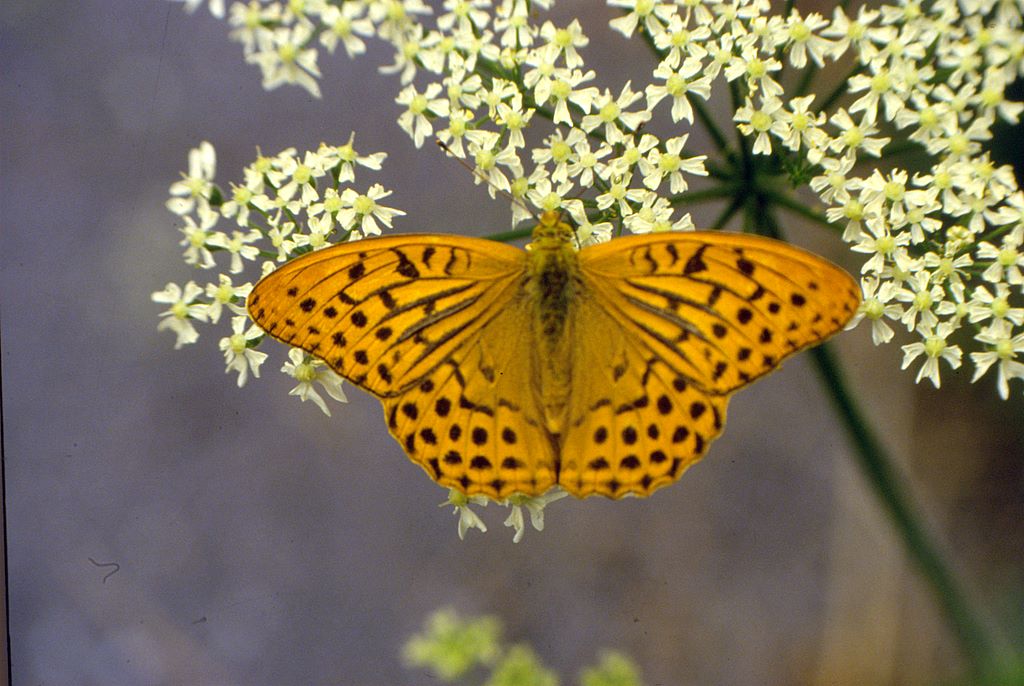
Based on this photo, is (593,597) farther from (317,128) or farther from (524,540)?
(317,128)

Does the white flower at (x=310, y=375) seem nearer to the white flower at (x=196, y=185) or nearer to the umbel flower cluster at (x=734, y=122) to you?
the umbel flower cluster at (x=734, y=122)

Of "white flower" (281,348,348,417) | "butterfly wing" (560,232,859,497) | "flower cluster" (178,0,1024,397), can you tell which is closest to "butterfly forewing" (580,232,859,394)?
"butterfly wing" (560,232,859,497)

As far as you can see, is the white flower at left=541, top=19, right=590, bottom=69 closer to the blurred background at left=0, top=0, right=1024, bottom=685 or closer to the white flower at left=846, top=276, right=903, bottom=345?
the white flower at left=846, top=276, right=903, bottom=345

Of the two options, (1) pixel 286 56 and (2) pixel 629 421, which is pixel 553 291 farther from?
(1) pixel 286 56

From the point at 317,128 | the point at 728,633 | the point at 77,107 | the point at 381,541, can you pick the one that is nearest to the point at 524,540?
the point at 381,541

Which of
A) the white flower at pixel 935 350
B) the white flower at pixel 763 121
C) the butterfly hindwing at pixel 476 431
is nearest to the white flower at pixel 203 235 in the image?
the butterfly hindwing at pixel 476 431
